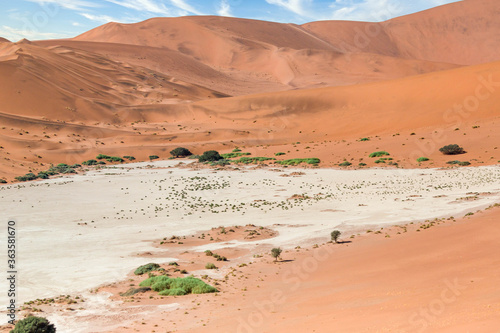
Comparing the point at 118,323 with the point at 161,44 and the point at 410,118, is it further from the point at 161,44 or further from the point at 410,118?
the point at 161,44

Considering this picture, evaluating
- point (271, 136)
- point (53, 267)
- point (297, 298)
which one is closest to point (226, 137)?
point (271, 136)

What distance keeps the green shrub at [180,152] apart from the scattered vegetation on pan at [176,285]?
41.9 metres

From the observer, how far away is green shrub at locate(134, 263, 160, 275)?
14.9m

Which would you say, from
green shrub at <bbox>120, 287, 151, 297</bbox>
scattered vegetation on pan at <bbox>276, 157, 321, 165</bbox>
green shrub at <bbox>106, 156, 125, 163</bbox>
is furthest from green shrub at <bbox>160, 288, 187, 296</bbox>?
green shrub at <bbox>106, 156, 125, 163</bbox>

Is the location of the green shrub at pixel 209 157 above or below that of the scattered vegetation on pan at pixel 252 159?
above

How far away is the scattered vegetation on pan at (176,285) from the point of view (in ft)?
42.2

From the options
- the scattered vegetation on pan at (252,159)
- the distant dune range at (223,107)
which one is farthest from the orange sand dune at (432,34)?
the scattered vegetation on pan at (252,159)

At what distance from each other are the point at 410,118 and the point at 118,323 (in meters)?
56.1

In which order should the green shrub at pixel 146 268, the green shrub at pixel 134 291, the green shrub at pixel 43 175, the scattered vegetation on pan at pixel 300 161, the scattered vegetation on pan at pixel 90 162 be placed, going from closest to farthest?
the green shrub at pixel 134 291, the green shrub at pixel 146 268, the green shrub at pixel 43 175, the scattered vegetation on pan at pixel 300 161, the scattered vegetation on pan at pixel 90 162

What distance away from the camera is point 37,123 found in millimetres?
Answer: 58406

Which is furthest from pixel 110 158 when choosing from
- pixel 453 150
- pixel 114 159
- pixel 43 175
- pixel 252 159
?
pixel 453 150

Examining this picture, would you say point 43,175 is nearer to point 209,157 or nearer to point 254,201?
point 209,157

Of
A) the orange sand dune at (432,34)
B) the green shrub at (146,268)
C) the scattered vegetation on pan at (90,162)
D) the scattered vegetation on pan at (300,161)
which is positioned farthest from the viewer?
the orange sand dune at (432,34)

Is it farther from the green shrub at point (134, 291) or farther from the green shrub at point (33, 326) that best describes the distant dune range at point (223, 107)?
the green shrub at point (33, 326)
